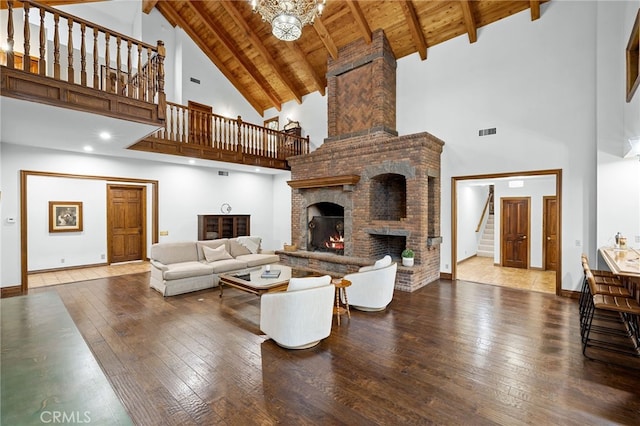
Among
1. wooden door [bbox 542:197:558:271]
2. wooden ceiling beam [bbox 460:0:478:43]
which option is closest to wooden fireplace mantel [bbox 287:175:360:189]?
wooden ceiling beam [bbox 460:0:478:43]

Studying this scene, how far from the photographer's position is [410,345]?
3336mm

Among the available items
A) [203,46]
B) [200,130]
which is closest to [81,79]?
[200,130]

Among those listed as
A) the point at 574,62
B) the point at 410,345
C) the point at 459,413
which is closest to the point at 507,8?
the point at 574,62

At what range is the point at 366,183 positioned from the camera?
658cm

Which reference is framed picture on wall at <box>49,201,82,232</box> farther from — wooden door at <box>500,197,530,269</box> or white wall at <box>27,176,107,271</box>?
wooden door at <box>500,197,530,269</box>

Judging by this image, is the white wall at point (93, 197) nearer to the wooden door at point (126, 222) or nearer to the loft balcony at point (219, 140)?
the wooden door at point (126, 222)

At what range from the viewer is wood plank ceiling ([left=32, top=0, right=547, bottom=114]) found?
A: 6102mm

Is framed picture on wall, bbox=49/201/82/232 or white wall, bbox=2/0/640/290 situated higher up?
white wall, bbox=2/0/640/290

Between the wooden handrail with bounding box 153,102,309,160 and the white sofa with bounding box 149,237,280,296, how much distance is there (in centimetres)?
256

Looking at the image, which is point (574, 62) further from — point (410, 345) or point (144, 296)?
point (144, 296)

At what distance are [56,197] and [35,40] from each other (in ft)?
13.0

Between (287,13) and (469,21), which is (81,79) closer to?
(287,13)

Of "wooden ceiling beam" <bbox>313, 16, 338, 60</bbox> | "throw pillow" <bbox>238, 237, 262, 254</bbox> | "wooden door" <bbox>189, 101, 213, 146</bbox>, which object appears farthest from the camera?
"wooden door" <bbox>189, 101, 213, 146</bbox>

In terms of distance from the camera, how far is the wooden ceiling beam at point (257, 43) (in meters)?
7.38
